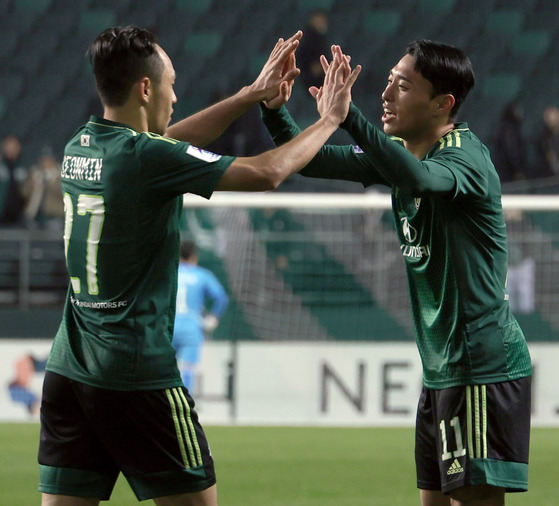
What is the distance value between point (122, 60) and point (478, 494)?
1591 millimetres

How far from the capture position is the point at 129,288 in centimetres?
288

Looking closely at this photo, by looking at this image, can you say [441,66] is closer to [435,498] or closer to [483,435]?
[483,435]

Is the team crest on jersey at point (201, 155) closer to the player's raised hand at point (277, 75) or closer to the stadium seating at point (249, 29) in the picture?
the player's raised hand at point (277, 75)

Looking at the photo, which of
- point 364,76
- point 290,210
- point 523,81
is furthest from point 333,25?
point 290,210

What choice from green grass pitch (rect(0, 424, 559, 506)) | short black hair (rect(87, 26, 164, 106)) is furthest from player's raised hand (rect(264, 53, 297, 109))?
green grass pitch (rect(0, 424, 559, 506))

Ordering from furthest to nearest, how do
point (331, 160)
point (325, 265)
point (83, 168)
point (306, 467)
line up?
1. point (325, 265)
2. point (306, 467)
3. point (331, 160)
4. point (83, 168)

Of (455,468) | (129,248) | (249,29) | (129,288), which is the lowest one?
(455,468)

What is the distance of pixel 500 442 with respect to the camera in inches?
122

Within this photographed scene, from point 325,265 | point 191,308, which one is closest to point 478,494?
point 191,308

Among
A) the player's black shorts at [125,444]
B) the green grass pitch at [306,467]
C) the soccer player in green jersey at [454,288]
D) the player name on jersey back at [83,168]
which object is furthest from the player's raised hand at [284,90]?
the green grass pitch at [306,467]

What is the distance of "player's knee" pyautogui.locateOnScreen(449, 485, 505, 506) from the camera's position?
10.1ft

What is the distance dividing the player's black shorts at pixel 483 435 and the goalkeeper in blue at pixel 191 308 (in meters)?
5.84

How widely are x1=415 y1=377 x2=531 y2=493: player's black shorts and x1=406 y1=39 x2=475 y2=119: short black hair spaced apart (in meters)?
0.89

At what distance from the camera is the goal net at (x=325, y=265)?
9.17m
